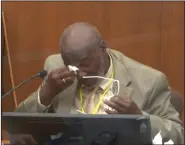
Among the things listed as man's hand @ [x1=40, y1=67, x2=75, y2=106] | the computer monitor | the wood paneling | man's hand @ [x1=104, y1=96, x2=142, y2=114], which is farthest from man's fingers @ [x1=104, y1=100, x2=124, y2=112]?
the wood paneling

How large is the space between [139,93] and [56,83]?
0.33 metres

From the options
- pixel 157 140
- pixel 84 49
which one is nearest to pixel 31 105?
pixel 84 49

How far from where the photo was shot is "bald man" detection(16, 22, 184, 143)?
6.25 feet

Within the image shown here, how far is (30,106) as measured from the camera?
1.95 m

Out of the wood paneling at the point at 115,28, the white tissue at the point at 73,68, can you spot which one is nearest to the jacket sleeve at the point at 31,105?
the white tissue at the point at 73,68

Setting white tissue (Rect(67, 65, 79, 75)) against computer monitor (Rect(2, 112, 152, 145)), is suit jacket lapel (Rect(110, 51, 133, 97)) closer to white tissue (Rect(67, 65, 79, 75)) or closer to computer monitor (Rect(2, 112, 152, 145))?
white tissue (Rect(67, 65, 79, 75))

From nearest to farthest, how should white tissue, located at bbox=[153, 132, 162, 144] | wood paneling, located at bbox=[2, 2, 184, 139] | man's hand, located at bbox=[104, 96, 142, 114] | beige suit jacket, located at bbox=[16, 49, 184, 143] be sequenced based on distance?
white tissue, located at bbox=[153, 132, 162, 144]
man's hand, located at bbox=[104, 96, 142, 114]
beige suit jacket, located at bbox=[16, 49, 184, 143]
wood paneling, located at bbox=[2, 2, 184, 139]

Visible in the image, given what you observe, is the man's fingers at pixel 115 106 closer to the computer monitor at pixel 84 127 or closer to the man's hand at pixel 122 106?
the man's hand at pixel 122 106

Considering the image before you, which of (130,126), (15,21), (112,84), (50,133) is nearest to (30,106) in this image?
(112,84)

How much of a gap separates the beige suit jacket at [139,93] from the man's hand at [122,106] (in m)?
0.24

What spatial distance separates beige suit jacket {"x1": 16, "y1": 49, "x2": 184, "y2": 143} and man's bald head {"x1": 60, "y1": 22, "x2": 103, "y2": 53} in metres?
0.11

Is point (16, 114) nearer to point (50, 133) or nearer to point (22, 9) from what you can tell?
point (50, 133)

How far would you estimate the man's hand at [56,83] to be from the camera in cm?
189

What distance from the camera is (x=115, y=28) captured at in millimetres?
3191
